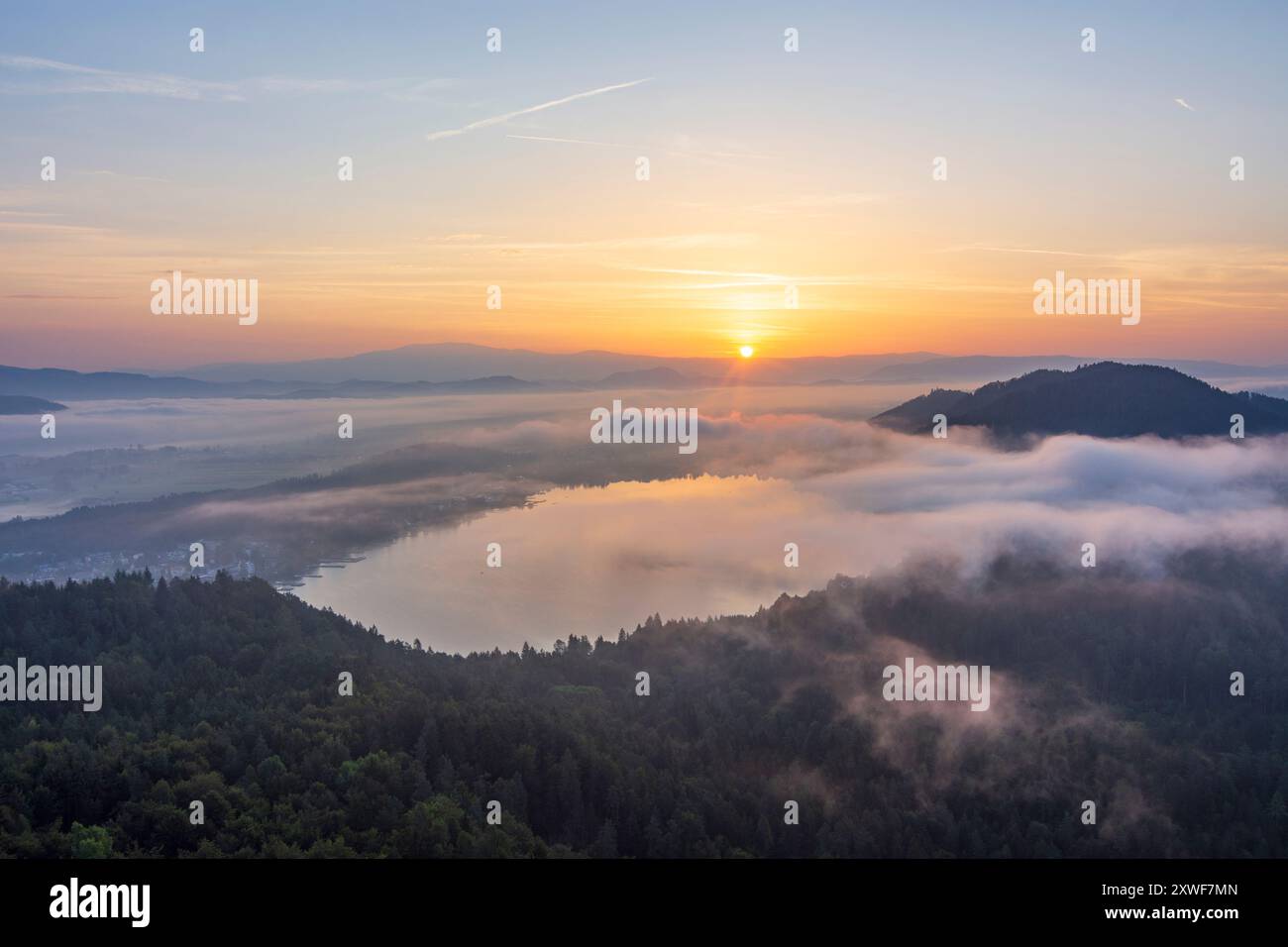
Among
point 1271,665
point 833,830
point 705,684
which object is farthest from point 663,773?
point 1271,665

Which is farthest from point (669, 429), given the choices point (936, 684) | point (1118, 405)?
point (936, 684)

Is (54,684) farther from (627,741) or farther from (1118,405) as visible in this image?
(1118,405)

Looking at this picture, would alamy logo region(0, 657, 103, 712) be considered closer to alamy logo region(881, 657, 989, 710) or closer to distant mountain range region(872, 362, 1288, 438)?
alamy logo region(881, 657, 989, 710)

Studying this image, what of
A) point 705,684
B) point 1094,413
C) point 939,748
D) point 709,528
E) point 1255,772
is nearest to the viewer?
point 1255,772

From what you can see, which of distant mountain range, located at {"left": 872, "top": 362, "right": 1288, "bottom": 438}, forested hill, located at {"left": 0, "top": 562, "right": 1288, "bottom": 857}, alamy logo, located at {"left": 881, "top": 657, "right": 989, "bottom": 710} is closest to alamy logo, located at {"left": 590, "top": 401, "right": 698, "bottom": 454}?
distant mountain range, located at {"left": 872, "top": 362, "right": 1288, "bottom": 438}

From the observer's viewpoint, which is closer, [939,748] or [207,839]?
[207,839]

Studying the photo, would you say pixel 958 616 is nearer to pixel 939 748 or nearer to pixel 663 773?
pixel 939 748
